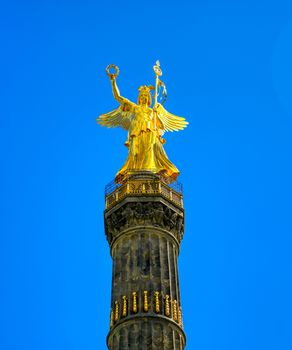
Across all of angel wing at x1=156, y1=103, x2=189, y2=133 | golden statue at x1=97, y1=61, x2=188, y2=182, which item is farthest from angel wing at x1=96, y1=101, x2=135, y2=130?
angel wing at x1=156, y1=103, x2=189, y2=133

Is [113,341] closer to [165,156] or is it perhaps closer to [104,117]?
[165,156]

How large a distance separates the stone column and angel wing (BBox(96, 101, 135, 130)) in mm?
4905

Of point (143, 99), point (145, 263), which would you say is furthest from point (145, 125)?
point (145, 263)

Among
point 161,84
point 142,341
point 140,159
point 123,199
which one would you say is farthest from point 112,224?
point 161,84

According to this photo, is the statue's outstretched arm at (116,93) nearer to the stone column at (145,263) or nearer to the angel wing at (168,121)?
the angel wing at (168,121)

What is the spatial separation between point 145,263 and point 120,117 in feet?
36.3

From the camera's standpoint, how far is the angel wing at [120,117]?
148 feet

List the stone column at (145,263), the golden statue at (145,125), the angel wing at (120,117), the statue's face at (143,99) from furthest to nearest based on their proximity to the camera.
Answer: the statue's face at (143,99), the angel wing at (120,117), the golden statue at (145,125), the stone column at (145,263)

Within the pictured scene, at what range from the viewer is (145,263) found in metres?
37.8

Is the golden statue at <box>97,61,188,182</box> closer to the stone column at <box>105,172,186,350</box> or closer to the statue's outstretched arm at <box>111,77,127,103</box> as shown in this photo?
the statue's outstretched arm at <box>111,77,127,103</box>

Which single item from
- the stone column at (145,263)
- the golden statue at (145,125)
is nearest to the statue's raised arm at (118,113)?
the golden statue at (145,125)

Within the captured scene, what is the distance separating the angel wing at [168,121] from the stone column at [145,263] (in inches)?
198

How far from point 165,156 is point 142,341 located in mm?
11850

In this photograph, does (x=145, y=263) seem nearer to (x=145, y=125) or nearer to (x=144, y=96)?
(x=145, y=125)
